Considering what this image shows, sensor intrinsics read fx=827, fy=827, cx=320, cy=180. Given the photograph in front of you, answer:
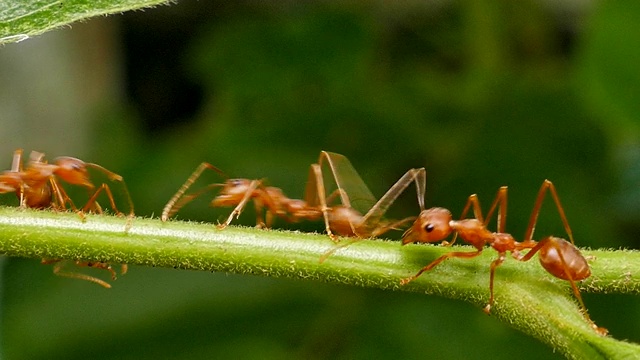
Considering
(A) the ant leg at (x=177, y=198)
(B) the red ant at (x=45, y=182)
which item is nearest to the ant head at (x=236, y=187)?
(A) the ant leg at (x=177, y=198)

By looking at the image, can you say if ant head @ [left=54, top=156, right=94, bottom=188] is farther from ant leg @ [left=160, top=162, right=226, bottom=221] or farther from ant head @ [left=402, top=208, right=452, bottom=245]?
ant head @ [left=402, top=208, right=452, bottom=245]

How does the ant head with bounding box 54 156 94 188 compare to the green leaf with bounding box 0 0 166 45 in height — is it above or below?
below

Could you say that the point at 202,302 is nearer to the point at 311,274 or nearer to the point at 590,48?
the point at 311,274

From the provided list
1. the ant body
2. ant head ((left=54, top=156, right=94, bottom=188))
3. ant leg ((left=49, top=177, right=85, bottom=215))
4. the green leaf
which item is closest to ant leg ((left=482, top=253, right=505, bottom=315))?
the ant body

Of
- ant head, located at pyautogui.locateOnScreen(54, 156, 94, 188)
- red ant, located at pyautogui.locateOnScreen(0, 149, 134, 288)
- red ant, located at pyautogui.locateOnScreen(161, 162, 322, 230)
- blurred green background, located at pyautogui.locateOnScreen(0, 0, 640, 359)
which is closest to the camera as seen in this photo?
red ant, located at pyautogui.locateOnScreen(0, 149, 134, 288)

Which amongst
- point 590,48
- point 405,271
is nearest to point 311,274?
point 405,271

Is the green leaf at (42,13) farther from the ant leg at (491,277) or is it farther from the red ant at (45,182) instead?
the ant leg at (491,277)

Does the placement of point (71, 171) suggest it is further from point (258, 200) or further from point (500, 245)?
point (500, 245)
